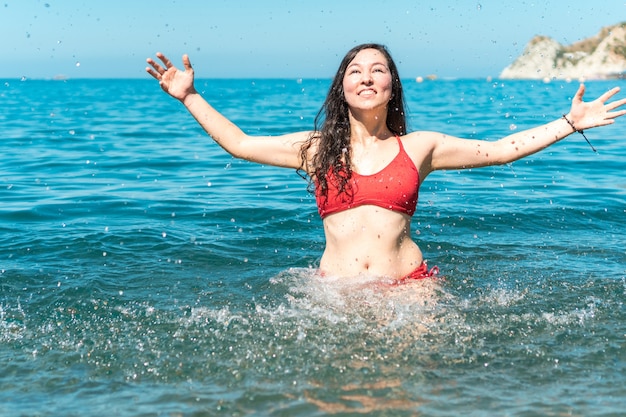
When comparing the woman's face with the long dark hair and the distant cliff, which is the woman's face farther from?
the distant cliff

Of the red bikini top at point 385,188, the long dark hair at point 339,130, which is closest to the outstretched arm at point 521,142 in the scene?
the red bikini top at point 385,188

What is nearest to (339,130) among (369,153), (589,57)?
(369,153)

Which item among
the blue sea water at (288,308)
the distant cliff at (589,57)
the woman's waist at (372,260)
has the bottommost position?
the blue sea water at (288,308)

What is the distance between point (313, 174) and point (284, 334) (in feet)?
4.53

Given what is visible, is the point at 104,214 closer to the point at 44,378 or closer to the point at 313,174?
the point at 313,174

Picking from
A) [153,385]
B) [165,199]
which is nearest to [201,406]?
[153,385]

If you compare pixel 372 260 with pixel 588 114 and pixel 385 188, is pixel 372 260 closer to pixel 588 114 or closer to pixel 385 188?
pixel 385 188

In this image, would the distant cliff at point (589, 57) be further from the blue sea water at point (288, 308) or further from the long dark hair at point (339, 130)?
the long dark hair at point (339, 130)

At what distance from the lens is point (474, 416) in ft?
12.7

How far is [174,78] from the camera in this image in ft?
18.4

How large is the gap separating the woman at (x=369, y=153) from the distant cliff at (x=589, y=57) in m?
129

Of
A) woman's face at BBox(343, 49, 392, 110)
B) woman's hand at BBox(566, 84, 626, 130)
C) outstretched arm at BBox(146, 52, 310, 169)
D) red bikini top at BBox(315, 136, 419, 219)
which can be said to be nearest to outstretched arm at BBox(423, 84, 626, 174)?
woman's hand at BBox(566, 84, 626, 130)

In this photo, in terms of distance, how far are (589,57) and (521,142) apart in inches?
5861

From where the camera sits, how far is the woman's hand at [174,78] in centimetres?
557
